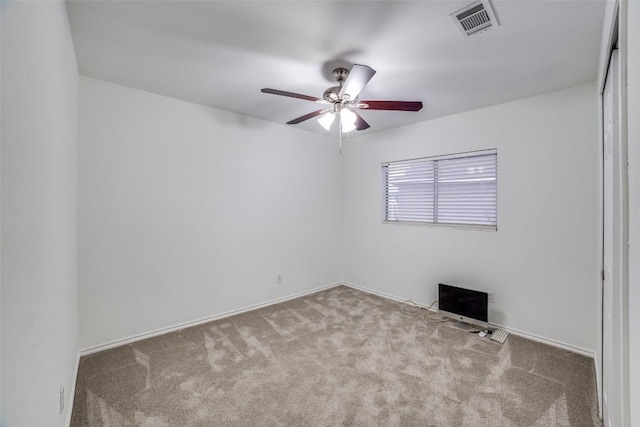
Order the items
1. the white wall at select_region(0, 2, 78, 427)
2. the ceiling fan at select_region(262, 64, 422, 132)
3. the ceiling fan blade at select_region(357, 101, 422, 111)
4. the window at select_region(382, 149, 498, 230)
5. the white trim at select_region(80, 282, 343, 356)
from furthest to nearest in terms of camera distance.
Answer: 1. the window at select_region(382, 149, 498, 230)
2. the white trim at select_region(80, 282, 343, 356)
3. the ceiling fan blade at select_region(357, 101, 422, 111)
4. the ceiling fan at select_region(262, 64, 422, 132)
5. the white wall at select_region(0, 2, 78, 427)

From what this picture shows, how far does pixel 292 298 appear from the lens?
3941 mm

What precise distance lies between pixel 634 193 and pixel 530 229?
2.26 meters

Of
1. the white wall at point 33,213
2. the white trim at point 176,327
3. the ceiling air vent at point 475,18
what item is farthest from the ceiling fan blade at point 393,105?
the white trim at point 176,327

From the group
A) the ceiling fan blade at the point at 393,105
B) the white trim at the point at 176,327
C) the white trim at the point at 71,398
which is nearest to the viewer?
the white trim at the point at 71,398

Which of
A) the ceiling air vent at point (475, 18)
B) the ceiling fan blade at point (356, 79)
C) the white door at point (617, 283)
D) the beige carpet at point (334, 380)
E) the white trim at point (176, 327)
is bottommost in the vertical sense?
the beige carpet at point (334, 380)

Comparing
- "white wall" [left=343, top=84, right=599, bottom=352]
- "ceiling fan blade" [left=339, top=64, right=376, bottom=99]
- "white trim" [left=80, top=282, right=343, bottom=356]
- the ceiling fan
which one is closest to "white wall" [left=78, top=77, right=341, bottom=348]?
"white trim" [left=80, top=282, right=343, bottom=356]

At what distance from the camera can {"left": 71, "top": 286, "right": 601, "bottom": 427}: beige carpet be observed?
1.75 m

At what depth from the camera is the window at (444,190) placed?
313 centimetres

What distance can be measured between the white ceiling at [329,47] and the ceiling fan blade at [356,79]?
24 cm

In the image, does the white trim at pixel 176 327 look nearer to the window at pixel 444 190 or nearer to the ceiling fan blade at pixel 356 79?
the window at pixel 444 190

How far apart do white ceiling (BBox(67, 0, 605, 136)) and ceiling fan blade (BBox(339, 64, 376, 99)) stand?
9.6 inches

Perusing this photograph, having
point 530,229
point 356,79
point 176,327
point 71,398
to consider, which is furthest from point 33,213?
point 530,229

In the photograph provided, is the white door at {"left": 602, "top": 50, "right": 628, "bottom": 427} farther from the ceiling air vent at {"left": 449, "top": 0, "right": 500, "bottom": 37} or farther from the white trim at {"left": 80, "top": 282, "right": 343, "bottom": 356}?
the white trim at {"left": 80, "top": 282, "right": 343, "bottom": 356}

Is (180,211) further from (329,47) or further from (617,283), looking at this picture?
(617,283)
